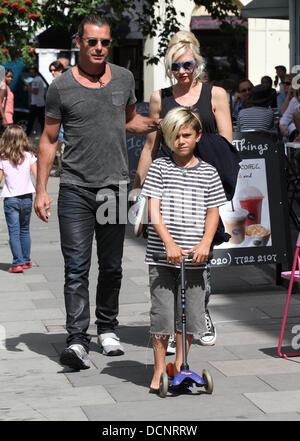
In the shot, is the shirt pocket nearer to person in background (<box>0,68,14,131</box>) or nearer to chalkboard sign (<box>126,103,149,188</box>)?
chalkboard sign (<box>126,103,149,188</box>)

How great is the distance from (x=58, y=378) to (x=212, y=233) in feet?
4.09

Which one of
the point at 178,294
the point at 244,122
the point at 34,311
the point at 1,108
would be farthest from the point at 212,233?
the point at 1,108

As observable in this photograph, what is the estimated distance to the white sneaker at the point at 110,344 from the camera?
6.32 metres

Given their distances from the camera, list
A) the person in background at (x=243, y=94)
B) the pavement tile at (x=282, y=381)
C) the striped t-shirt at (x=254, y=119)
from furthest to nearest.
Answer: the person in background at (x=243, y=94) → the striped t-shirt at (x=254, y=119) → the pavement tile at (x=282, y=381)

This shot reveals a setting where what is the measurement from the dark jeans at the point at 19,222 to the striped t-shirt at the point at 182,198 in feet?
14.3

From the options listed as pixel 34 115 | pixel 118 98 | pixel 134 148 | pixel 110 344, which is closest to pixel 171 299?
pixel 110 344

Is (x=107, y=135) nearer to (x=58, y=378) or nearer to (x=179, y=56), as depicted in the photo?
(x=179, y=56)

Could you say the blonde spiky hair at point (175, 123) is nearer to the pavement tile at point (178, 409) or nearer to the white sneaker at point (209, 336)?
the pavement tile at point (178, 409)

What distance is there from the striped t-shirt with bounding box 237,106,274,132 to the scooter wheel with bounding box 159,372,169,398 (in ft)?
28.3

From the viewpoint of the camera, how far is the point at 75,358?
5.89 m

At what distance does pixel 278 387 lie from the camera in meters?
5.51

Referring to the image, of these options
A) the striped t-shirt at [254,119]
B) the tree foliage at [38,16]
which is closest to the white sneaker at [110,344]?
the striped t-shirt at [254,119]

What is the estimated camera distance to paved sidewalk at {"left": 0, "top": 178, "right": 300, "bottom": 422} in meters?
5.10

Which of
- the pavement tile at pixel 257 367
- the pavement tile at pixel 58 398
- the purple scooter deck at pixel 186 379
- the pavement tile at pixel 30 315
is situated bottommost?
the pavement tile at pixel 58 398
